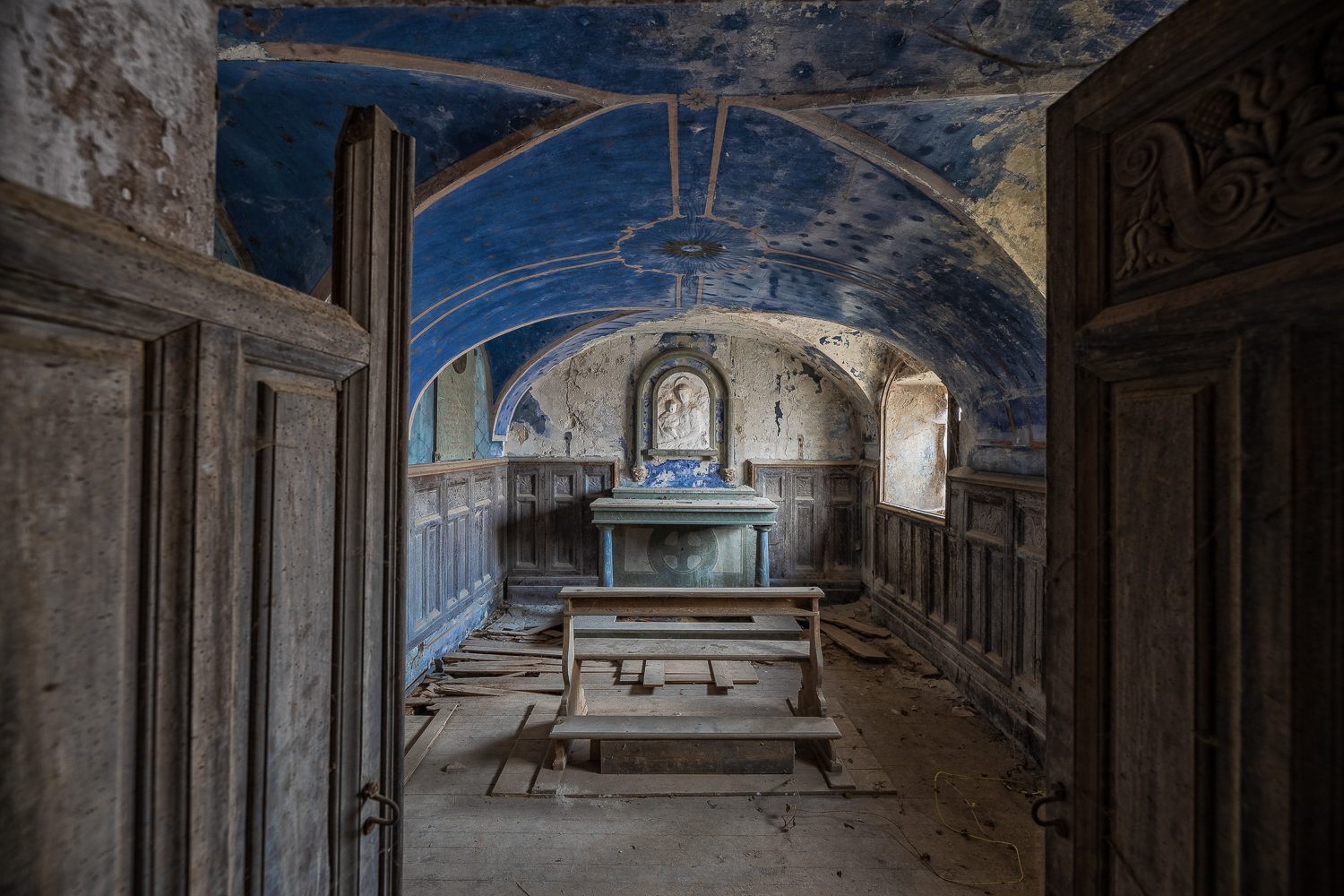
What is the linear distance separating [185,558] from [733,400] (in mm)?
7868

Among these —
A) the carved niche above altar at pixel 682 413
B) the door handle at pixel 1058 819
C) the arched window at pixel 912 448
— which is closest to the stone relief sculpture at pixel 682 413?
the carved niche above altar at pixel 682 413

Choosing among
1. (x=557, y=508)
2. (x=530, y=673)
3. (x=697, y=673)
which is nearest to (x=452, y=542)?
(x=530, y=673)

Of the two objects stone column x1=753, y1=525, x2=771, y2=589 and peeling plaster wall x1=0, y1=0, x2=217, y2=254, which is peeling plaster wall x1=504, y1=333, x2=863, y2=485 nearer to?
stone column x1=753, y1=525, x2=771, y2=589

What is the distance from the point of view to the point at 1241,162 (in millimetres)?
962

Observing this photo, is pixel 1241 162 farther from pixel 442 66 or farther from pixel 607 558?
pixel 607 558

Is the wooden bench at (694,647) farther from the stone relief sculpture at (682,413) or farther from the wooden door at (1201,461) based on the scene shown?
the stone relief sculpture at (682,413)

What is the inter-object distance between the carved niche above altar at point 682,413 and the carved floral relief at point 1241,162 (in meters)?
7.35

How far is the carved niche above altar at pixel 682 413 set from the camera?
854cm

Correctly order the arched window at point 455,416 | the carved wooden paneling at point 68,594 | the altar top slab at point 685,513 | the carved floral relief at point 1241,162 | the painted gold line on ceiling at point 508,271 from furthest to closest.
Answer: the altar top slab at point 685,513 < the arched window at point 455,416 < the painted gold line on ceiling at point 508,271 < the carved floral relief at point 1241,162 < the carved wooden paneling at point 68,594

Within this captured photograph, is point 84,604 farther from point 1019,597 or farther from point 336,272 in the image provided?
point 1019,597

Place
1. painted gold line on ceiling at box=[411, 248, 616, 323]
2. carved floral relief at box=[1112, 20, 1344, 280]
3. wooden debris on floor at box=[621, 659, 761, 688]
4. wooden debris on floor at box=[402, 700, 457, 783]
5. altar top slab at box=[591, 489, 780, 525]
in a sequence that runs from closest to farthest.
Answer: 1. carved floral relief at box=[1112, 20, 1344, 280]
2. wooden debris on floor at box=[402, 700, 457, 783]
3. painted gold line on ceiling at box=[411, 248, 616, 323]
4. wooden debris on floor at box=[621, 659, 761, 688]
5. altar top slab at box=[591, 489, 780, 525]

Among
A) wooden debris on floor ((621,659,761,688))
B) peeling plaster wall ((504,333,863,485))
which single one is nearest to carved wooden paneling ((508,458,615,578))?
peeling plaster wall ((504,333,863,485))

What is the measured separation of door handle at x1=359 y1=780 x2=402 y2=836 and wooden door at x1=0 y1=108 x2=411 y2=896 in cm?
3

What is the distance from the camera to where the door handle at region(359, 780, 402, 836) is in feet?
4.57
